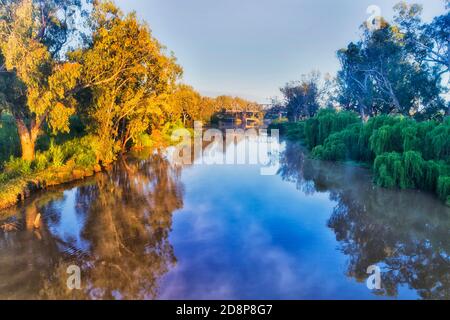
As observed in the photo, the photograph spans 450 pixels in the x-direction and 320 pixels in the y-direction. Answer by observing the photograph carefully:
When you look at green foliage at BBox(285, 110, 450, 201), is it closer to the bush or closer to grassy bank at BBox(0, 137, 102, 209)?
grassy bank at BBox(0, 137, 102, 209)

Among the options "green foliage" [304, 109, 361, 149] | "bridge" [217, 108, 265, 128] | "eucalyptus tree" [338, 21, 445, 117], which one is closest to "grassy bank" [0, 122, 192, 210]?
"green foliage" [304, 109, 361, 149]

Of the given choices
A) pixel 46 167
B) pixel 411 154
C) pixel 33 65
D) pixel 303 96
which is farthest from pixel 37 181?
pixel 303 96

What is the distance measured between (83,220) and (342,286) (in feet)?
26.4

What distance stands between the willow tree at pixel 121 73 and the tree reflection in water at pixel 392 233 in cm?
1208

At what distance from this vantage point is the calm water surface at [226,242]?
5.90 m

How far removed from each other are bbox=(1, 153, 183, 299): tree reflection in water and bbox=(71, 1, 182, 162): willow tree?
20.1 ft

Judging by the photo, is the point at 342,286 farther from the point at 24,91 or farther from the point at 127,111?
the point at 127,111

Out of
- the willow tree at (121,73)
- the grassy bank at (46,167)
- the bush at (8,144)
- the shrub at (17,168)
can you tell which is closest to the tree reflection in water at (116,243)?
the grassy bank at (46,167)

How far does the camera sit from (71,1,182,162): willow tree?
15.7 meters

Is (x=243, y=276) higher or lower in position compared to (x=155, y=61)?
lower

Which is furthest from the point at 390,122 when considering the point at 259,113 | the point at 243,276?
the point at 259,113

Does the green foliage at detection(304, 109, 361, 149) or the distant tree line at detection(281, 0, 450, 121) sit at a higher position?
the distant tree line at detection(281, 0, 450, 121)
